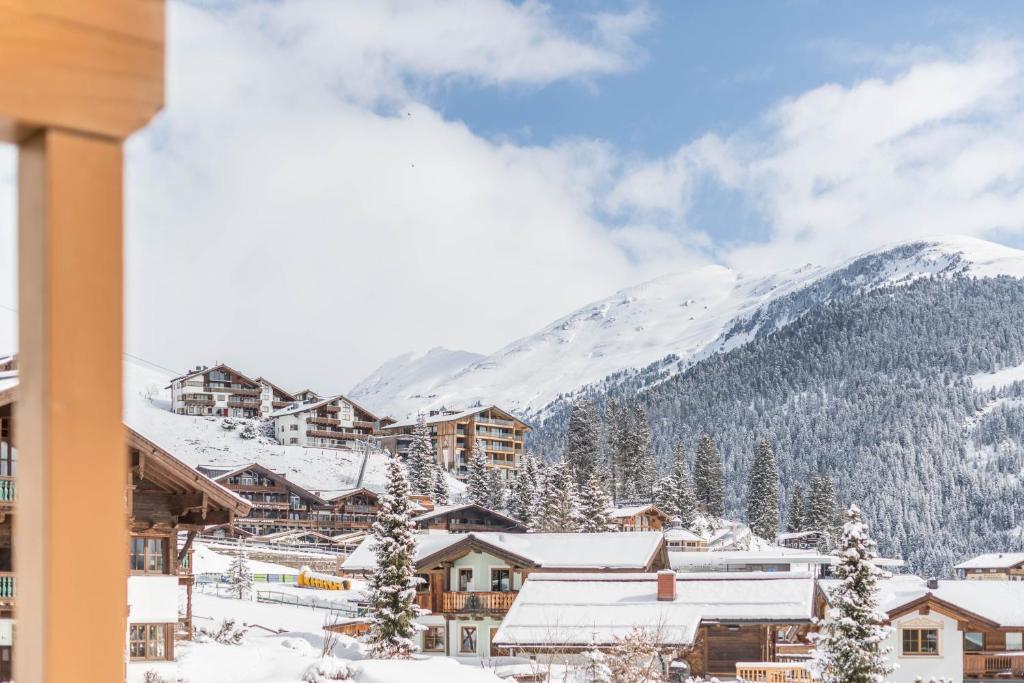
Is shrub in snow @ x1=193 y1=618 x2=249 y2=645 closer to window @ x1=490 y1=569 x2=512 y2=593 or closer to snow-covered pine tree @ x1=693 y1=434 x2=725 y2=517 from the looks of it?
window @ x1=490 y1=569 x2=512 y2=593

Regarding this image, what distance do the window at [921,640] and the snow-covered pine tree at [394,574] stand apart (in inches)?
812

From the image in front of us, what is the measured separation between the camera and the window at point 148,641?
2252cm

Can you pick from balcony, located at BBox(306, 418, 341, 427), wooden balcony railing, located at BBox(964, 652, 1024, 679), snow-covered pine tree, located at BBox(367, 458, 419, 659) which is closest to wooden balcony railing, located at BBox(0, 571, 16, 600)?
snow-covered pine tree, located at BBox(367, 458, 419, 659)

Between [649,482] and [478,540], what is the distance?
6163 centimetres

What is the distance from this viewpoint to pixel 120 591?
1.51m

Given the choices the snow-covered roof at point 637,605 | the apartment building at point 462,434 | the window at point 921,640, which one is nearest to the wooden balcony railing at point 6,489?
the snow-covered roof at point 637,605

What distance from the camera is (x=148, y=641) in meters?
22.6

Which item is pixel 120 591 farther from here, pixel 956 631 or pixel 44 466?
pixel 956 631

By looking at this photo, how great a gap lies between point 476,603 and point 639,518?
4210cm

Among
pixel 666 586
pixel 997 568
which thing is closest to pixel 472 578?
pixel 666 586

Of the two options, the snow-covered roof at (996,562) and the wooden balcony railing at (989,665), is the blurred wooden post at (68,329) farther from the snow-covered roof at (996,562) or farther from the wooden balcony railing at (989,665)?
the snow-covered roof at (996,562)

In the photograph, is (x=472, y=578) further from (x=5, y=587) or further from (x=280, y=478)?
(x=280, y=478)

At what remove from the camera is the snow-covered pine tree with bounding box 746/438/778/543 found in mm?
105312

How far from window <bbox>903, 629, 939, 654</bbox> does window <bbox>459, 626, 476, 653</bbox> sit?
641 inches
